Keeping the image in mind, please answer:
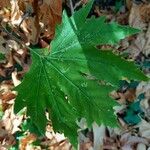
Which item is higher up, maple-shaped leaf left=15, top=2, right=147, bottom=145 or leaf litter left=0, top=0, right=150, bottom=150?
maple-shaped leaf left=15, top=2, right=147, bottom=145

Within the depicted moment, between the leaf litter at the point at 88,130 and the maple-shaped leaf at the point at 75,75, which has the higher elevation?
the maple-shaped leaf at the point at 75,75

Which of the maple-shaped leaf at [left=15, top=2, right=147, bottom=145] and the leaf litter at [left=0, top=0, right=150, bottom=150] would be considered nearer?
the maple-shaped leaf at [left=15, top=2, right=147, bottom=145]

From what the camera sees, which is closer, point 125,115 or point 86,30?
point 86,30

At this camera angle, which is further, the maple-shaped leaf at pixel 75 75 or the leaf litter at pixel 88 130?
the leaf litter at pixel 88 130

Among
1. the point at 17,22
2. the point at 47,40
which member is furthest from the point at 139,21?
the point at 17,22

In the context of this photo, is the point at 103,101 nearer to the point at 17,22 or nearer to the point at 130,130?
the point at 130,130

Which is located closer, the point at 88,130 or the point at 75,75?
A: the point at 75,75

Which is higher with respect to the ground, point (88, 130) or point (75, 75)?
point (75, 75)

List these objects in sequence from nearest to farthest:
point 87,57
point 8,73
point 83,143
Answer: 1. point 87,57
2. point 83,143
3. point 8,73
